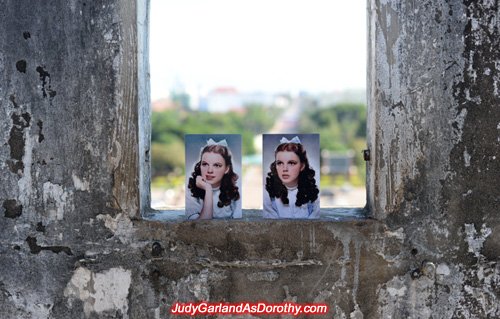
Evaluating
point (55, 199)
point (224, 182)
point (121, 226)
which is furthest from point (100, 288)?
point (224, 182)

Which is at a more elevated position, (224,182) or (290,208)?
(224,182)

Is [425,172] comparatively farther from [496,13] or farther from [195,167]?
[195,167]

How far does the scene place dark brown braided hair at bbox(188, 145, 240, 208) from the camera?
7.08 feet

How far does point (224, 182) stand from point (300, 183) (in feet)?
1.22

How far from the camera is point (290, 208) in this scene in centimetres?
215

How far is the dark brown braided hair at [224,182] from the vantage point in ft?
7.08

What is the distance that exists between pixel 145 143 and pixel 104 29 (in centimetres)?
57

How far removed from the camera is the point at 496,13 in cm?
199

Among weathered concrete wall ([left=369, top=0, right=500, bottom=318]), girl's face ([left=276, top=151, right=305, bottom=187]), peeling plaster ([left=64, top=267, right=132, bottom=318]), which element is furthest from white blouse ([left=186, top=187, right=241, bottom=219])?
weathered concrete wall ([left=369, top=0, right=500, bottom=318])

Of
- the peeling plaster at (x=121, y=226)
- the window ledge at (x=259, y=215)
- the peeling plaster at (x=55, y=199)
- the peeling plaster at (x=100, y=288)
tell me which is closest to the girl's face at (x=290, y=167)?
the window ledge at (x=259, y=215)

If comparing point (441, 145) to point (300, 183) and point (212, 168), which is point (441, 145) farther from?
point (212, 168)

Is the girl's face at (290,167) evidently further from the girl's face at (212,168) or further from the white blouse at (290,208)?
the girl's face at (212,168)

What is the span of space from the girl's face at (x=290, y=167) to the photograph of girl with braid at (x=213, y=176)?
0.22 metres

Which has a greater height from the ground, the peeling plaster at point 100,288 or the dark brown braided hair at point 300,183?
the dark brown braided hair at point 300,183
